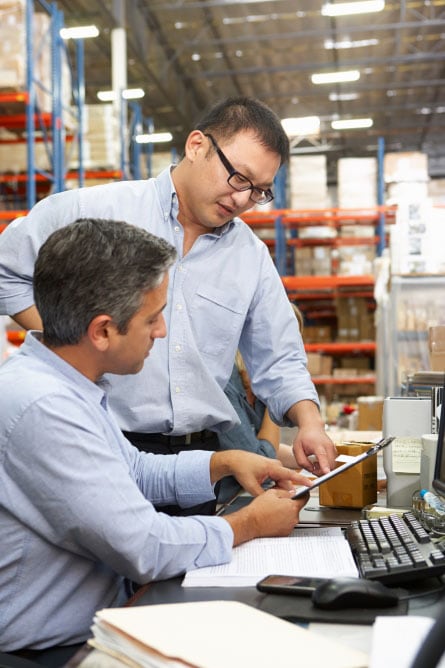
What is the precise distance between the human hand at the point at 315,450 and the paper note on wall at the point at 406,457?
163mm

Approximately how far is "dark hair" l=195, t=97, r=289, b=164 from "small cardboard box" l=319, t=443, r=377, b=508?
35.2 inches

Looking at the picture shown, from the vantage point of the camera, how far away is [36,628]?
1425 millimetres

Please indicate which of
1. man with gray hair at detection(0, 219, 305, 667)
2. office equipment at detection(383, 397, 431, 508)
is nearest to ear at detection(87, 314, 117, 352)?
man with gray hair at detection(0, 219, 305, 667)

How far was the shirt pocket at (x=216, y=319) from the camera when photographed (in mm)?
2307

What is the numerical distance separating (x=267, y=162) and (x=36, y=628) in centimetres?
135

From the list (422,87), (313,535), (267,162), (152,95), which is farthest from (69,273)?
(422,87)

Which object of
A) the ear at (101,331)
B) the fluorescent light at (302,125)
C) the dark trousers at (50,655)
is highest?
the fluorescent light at (302,125)

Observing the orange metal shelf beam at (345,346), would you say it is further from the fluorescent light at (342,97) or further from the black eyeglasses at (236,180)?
the black eyeglasses at (236,180)

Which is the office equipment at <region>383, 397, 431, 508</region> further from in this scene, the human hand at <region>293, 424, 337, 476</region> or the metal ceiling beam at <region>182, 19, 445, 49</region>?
the metal ceiling beam at <region>182, 19, 445, 49</region>

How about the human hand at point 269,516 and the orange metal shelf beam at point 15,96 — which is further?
the orange metal shelf beam at point 15,96

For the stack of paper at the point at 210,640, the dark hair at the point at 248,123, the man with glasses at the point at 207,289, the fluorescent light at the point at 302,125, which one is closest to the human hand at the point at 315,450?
the man with glasses at the point at 207,289

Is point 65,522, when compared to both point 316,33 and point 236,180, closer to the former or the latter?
point 236,180

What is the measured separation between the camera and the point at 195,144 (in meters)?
2.24

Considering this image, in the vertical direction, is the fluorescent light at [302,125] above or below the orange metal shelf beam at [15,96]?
above
